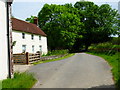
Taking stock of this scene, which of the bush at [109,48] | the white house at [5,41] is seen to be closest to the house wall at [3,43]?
the white house at [5,41]

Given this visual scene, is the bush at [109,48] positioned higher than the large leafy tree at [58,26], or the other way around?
the large leafy tree at [58,26]

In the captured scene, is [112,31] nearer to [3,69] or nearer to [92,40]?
[92,40]

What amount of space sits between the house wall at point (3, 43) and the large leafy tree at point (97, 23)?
46.4 meters

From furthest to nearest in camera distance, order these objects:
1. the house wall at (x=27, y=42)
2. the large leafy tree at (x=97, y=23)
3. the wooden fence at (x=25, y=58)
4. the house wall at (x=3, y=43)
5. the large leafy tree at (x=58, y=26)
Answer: the large leafy tree at (x=97, y=23) < the large leafy tree at (x=58, y=26) < the house wall at (x=27, y=42) < the wooden fence at (x=25, y=58) < the house wall at (x=3, y=43)

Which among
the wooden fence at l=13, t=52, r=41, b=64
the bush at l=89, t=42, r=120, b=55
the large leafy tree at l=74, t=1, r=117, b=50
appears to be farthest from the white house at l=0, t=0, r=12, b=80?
the large leafy tree at l=74, t=1, r=117, b=50

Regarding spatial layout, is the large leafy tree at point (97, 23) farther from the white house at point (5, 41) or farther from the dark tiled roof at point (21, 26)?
the white house at point (5, 41)

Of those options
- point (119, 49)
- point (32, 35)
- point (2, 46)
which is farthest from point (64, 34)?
point (2, 46)

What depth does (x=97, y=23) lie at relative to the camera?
57.1 meters

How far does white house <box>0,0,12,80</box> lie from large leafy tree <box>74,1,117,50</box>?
46.1m

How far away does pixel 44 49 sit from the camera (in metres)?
36.7

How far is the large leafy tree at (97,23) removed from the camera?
5297 cm

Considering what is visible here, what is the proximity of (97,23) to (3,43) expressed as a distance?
52.0 m

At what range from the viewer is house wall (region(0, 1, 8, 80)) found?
8570 millimetres

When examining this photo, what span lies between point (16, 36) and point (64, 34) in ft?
63.4
